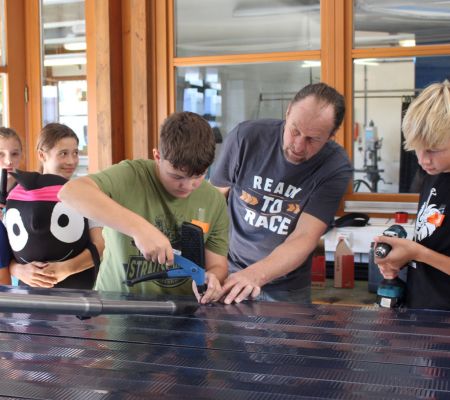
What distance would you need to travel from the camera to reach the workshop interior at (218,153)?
1.05m

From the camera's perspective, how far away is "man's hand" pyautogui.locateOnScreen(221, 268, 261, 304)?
5.67 ft

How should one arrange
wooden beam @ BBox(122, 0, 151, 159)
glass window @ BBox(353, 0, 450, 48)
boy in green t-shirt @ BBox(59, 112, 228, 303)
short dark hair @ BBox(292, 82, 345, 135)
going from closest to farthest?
boy in green t-shirt @ BBox(59, 112, 228, 303) → short dark hair @ BBox(292, 82, 345, 135) → glass window @ BBox(353, 0, 450, 48) → wooden beam @ BBox(122, 0, 151, 159)

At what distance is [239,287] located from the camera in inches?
69.0

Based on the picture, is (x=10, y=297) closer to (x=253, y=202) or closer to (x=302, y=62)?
(x=253, y=202)

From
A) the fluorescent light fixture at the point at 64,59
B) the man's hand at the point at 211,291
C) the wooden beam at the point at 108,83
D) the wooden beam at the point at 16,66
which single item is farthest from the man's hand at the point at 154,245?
the wooden beam at the point at 16,66

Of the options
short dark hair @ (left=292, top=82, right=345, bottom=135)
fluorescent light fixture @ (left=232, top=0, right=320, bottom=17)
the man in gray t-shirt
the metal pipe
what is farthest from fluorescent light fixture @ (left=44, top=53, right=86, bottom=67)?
the metal pipe

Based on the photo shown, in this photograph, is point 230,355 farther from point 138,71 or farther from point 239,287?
point 138,71

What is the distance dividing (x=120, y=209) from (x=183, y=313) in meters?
0.30

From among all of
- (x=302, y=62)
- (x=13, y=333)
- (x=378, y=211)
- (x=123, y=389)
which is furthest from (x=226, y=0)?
(x=123, y=389)

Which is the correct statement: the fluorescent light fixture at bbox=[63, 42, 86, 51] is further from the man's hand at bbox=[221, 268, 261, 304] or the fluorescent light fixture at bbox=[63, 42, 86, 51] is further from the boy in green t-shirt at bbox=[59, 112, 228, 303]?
the man's hand at bbox=[221, 268, 261, 304]

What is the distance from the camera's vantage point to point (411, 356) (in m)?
1.17

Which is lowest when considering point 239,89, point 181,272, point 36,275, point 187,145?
point 36,275

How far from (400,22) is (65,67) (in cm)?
236

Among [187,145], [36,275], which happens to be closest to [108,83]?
[36,275]
